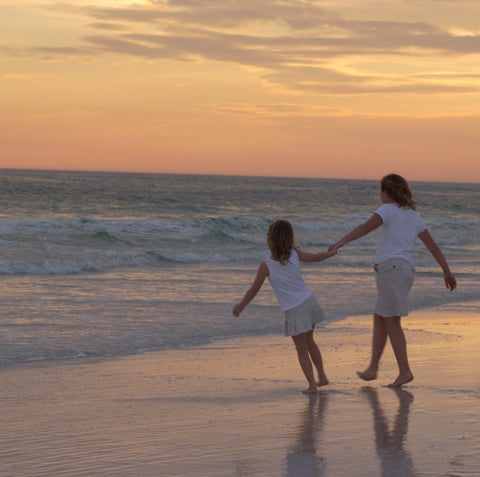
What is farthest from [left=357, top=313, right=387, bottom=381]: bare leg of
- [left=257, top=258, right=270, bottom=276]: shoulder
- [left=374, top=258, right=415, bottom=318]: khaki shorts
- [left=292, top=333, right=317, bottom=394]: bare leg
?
[left=257, top=258, right=270, bottom=276]: shoulder

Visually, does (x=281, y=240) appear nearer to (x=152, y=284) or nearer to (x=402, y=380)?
(x=402, y=380)

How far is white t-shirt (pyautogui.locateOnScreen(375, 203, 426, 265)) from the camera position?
555 centimetres

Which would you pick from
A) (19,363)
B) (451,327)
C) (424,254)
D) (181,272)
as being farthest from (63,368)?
(424,254)

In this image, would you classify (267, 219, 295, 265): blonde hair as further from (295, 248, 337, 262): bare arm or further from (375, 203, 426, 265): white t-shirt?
(375, 203, 426, 265): white t-shirt

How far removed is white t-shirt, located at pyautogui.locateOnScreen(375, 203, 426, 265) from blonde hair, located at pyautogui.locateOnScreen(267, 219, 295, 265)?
2.14 feet

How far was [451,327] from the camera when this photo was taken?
874 cm

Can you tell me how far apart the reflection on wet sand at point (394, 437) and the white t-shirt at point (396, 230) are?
967mm

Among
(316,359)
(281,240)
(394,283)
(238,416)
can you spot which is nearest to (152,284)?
(316,359)

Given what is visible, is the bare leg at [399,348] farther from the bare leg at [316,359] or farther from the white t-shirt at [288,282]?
the white t-shirt at [288,282]

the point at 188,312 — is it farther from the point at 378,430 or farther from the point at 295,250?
the point at 378,430

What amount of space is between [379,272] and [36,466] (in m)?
2.79

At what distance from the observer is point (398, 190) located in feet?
18.3

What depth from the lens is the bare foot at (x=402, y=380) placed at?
18.7 feet

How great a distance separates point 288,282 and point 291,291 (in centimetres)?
7
